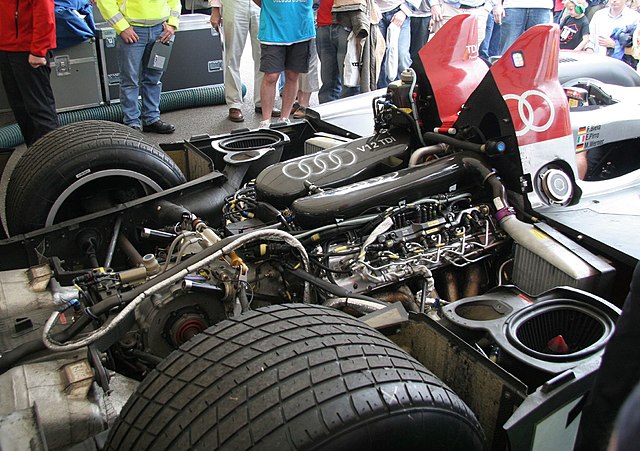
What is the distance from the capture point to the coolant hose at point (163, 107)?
239 inches

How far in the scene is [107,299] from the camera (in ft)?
7.07

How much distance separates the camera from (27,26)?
512 cm

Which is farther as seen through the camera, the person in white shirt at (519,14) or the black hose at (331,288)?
the person in white shirt at (519,14)

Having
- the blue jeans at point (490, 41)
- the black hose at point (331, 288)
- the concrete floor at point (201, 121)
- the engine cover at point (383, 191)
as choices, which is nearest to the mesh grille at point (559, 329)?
the black hose at point (331, 288)

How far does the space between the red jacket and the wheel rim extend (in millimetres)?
2560

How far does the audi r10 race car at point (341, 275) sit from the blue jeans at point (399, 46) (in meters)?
3.32

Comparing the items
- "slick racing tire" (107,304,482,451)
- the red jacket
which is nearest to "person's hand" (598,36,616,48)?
the red jacket

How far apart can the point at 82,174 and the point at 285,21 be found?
344 cm

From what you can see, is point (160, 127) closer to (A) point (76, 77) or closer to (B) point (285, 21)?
(A) point (76, 77)

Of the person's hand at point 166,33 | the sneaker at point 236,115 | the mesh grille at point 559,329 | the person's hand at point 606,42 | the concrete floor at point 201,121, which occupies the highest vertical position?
the person's hand at point 166,33

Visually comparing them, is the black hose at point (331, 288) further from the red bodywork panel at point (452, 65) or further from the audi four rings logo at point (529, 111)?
A: the red bodywork panel at point (452, 65)

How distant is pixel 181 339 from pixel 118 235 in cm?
96

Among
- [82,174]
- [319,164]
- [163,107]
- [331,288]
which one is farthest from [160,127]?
[331,288]

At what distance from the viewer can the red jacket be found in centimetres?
505
